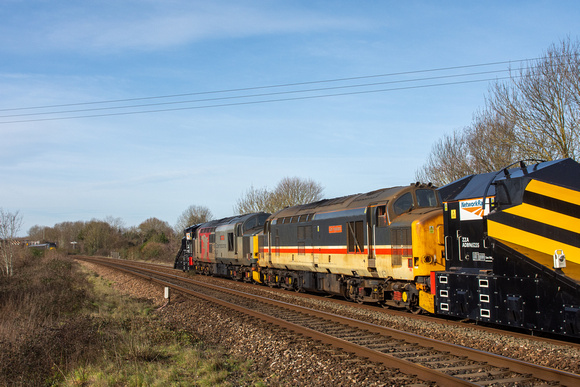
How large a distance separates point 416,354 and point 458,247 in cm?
382

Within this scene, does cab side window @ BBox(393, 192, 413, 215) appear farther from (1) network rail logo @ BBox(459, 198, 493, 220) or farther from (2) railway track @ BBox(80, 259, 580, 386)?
(2) railway track @ BBox(80, 259, 580, 386)

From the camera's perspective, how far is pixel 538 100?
21500mm

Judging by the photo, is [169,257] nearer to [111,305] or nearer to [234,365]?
[111,305]

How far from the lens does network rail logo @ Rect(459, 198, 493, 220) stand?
10573 millimetres

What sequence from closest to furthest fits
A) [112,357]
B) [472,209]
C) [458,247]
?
[112,357] < [472,209] < [458,247]

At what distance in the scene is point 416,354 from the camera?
8.55 m

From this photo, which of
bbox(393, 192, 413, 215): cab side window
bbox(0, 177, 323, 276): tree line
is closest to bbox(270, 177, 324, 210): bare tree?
bbox(0, 177, 323, 276): tree line

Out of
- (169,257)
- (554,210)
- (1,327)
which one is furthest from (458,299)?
(169,257)

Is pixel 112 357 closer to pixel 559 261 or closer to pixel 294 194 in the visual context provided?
pixel 559 261

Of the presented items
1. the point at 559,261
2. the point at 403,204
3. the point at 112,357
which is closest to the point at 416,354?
the point at 559,261

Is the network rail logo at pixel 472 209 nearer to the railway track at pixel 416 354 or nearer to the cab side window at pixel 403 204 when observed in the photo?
the cab side window at pixel 403 204

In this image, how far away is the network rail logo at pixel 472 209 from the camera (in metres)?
10.6

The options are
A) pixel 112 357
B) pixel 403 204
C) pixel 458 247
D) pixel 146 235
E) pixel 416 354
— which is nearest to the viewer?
pixel 416 354

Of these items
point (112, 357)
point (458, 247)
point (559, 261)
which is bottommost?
point (112, 357)
